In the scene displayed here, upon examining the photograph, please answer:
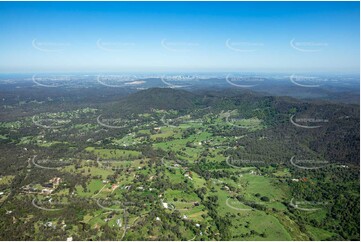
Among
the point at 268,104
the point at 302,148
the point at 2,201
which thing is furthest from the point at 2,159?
the point at 268,104

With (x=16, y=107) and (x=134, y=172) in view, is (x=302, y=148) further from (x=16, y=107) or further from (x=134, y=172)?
(x=16, y=107)

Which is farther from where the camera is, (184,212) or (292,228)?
(184,212)

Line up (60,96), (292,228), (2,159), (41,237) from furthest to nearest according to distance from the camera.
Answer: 1. (60,96)
2. (2,159)
3. (292,228)
4. (41,237)

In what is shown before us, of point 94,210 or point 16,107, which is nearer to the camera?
point 94,210

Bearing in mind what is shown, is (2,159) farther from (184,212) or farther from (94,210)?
(184,212)

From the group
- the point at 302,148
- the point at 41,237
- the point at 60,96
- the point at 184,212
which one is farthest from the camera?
the point at 60,96

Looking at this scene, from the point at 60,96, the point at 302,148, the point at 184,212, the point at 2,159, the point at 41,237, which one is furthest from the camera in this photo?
the point at 60,96

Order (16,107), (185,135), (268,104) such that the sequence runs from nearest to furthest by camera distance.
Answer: (185,135)
(268,104)
(16,107)

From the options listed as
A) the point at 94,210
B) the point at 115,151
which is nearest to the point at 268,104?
the point at 115,151

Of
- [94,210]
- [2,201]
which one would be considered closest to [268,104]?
[94,210]
